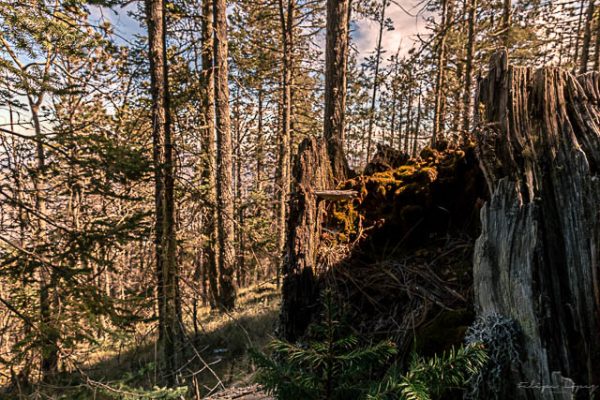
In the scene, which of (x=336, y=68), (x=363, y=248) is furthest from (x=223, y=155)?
(x=363, y=248)

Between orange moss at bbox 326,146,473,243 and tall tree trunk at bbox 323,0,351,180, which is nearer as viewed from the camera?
orange moss at bbox 326,146,473,243

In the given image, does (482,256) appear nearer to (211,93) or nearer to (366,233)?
(366,233)

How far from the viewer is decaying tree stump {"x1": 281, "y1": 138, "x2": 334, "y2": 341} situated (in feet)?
10.3

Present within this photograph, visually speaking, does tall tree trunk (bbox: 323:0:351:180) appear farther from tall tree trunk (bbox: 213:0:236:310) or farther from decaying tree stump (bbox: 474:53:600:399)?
tall tree trunk (bbox: 213:0:236:310)

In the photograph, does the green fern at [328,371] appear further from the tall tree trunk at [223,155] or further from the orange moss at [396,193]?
the tall tree trunk at [223,155]

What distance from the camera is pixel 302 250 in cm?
319

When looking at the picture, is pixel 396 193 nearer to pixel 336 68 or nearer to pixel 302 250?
pixel 302 250

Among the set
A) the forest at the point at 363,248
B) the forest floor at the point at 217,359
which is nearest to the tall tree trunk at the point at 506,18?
the forest at the point at 363,248

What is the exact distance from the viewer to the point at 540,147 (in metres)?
2.12

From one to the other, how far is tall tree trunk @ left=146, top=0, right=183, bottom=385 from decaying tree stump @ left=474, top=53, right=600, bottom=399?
3.03 m

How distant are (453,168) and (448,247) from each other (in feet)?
2.64

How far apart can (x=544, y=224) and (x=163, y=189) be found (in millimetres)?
3797

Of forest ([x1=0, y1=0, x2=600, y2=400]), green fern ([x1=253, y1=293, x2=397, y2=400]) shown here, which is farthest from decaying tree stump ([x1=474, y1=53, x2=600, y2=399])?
green fern ([x1=253, y1=293, x2=397, y2=400])

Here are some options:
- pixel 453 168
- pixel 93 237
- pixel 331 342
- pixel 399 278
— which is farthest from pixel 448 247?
pixel 93 237
